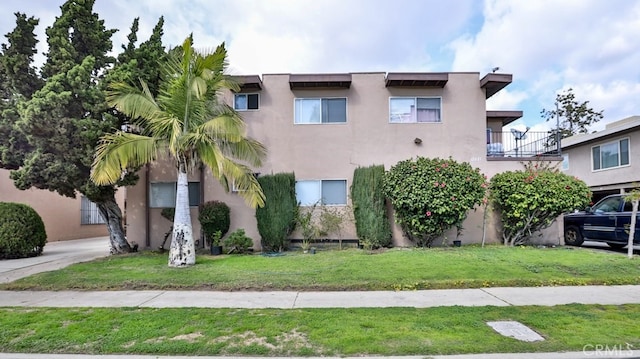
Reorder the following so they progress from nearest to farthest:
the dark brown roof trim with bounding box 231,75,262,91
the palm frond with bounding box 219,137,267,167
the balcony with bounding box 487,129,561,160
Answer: the palm frond with bounding box 219,137,267,167 → the dark brown roof trim with bounding box 231,75,262,91 → the balcony with bounding box 487,129,561,160

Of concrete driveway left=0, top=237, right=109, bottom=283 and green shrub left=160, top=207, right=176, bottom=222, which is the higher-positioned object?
green shrub left=160, top=207, right=176, bottom=222

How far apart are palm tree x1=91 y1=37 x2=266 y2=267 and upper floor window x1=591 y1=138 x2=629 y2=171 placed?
17.6 meters

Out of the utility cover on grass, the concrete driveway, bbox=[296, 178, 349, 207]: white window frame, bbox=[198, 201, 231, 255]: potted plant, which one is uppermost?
bbox=[296, 178, 349, 207]: white window frame

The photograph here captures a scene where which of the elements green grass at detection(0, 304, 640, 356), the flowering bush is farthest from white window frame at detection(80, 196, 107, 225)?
the flowering bush

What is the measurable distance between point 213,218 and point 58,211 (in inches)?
398

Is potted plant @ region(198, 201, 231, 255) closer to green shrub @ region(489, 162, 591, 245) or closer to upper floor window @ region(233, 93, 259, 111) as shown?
upper floor window @ region(233, 93, 259, 111)

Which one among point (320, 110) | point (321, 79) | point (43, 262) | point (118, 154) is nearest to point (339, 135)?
point (320, 110)

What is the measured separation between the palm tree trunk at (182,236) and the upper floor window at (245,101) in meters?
4.01

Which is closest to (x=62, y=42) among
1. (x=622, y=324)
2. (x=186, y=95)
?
(x=186, y=95)

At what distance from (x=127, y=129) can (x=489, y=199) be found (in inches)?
476

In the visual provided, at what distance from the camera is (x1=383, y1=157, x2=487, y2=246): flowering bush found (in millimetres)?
10352

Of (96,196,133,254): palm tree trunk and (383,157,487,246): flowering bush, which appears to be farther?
(96,196,133,254): palm tree trunk

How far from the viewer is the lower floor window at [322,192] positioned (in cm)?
1196

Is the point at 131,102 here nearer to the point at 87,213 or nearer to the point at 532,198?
the point at 532,198
